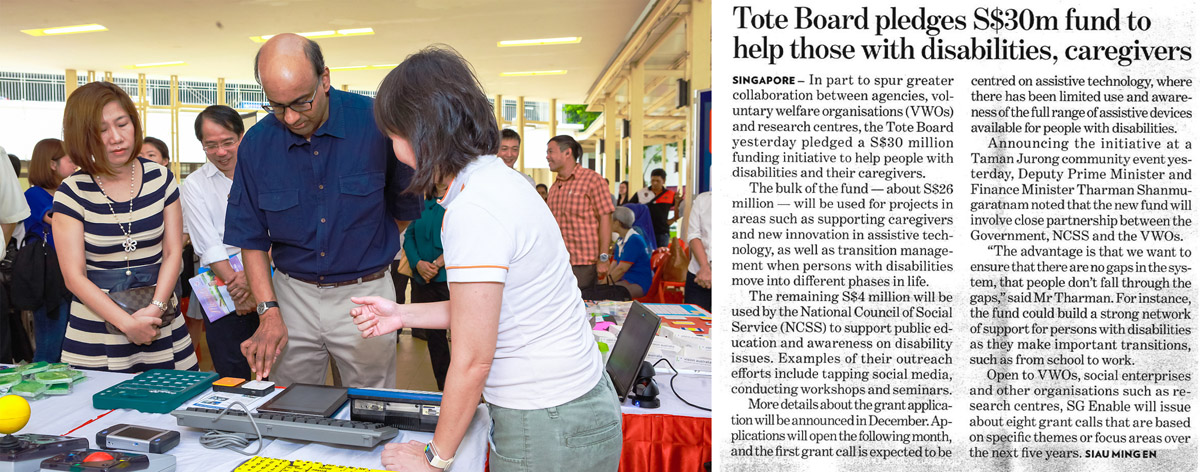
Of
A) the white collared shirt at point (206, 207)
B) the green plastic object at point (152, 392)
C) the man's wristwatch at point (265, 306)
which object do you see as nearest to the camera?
the green plastic object at point (152, 392)

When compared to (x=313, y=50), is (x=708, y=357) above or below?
below

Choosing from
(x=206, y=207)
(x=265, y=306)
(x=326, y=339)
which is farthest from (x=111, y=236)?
(x=326, y=339)

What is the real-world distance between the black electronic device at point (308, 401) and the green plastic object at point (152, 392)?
20 centimetres

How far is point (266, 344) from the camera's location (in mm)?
1647

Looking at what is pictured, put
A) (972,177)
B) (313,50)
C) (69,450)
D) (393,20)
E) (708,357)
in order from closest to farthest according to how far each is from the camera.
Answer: (972,177) < (69,450) < (313,50) < (708,357) < (393,20)

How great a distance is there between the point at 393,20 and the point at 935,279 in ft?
23.9

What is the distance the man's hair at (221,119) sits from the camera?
7.55 ft

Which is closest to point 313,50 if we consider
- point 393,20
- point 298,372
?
point 298,372

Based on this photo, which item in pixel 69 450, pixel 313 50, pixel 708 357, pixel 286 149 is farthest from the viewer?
pixel 708 357

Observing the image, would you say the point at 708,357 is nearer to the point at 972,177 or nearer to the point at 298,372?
the point at 298,372

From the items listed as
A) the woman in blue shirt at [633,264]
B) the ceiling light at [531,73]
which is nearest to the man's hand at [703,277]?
the woman in blue shirt at [633,264]

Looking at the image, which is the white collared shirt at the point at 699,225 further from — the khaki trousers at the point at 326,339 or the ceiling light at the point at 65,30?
Answer: the ceiling light at the point at 65,30

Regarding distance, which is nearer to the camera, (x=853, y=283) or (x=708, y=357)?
(x=853, y=283)

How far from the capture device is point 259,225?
1.78 m
